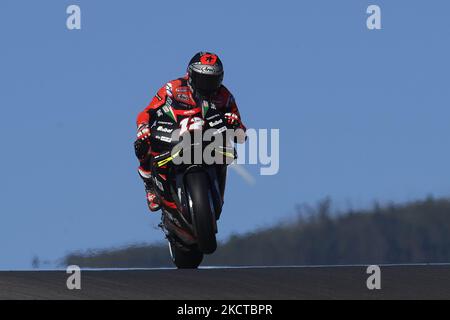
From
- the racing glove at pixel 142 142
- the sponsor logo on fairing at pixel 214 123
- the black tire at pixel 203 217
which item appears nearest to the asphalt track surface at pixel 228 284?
the black tire at pixel 203 217

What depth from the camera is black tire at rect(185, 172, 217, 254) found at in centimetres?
1537

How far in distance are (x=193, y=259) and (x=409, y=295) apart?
17.9 feet

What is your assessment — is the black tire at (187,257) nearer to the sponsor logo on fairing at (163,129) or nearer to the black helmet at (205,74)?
the sponsor logo on fairing at (163,129)

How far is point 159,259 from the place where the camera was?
19.5 m

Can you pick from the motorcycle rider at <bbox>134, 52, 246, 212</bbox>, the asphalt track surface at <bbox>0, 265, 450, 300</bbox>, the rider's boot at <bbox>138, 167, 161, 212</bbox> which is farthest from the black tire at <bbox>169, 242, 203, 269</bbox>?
the asphalt track surface at <bbox>0, 265, 450, 300</bbox>

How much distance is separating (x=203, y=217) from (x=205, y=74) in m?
1.76

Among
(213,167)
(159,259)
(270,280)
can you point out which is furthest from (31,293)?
(159,259)

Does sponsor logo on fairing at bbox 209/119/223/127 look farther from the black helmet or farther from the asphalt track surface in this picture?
the asphalt track surface

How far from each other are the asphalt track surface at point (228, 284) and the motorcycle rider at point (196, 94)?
2.66 m

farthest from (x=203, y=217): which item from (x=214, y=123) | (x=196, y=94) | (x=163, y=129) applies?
(x=196, y=94)

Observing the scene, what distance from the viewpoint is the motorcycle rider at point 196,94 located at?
16219 mm

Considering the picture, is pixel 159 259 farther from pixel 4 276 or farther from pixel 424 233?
pixel 424 233
